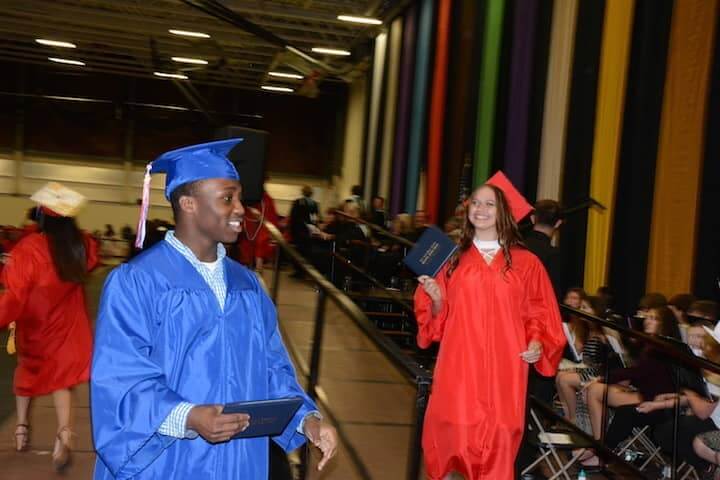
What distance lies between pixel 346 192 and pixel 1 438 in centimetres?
1763

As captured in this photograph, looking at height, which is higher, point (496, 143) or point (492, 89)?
point (492, 89)

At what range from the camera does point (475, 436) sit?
376 centimetres

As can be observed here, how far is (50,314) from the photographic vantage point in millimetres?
4629

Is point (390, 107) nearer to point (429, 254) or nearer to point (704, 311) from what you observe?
point (704, 311)

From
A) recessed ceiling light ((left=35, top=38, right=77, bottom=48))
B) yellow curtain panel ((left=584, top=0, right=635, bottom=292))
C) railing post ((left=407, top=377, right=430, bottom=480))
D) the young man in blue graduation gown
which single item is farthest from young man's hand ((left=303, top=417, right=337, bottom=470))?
recessed ceiling light ((left=35, top=38, right=77, bottom=48))

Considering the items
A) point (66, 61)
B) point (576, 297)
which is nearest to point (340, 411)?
point (576, 297)

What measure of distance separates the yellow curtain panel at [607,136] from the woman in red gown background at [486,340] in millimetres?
3702

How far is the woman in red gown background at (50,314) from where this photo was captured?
4.49 m

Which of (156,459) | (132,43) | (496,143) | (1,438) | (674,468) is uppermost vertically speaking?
(132,43)

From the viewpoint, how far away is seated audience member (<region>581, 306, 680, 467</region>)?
4762 millimetres

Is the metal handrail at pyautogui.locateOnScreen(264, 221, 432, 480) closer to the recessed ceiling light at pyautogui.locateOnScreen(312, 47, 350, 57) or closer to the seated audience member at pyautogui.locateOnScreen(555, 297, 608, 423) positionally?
the seated audience member at pyautogui.locateOnScreen(555, 297, 608, 423)

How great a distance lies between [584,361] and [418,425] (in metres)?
3.69

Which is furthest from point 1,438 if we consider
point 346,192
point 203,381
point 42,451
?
point 346,192

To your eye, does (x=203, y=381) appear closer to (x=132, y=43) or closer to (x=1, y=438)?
(x=1, y=438)
